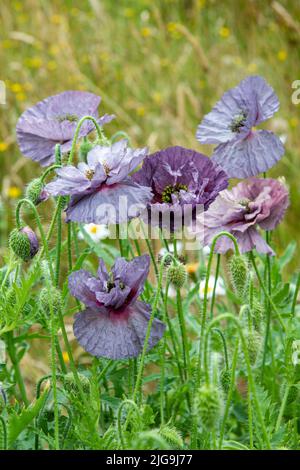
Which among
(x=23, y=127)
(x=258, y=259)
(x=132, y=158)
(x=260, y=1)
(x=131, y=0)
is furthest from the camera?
(x=131, y=0)

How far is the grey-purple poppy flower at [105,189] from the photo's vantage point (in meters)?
1.21

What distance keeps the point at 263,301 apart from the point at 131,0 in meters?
3.33

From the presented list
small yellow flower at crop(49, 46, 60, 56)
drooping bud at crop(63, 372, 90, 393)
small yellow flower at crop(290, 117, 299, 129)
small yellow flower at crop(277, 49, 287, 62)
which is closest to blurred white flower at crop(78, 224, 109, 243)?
drooping bud at crop(63, 372, 90, 393)

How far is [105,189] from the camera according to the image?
4.12ft

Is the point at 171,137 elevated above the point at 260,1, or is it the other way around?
the point at 260,1

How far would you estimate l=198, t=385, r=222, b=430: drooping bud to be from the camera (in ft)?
3.36

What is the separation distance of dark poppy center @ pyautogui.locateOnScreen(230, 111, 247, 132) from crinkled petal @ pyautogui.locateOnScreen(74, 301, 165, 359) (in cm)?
40

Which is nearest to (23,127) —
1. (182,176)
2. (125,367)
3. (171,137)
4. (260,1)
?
(182,176)

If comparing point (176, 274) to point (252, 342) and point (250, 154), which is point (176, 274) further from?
point (250, 154)


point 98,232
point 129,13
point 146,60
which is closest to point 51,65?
point 146,60

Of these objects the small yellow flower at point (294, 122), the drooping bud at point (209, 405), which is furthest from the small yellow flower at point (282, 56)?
the drooping bud at point (209, 405)

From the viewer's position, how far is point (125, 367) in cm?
157
